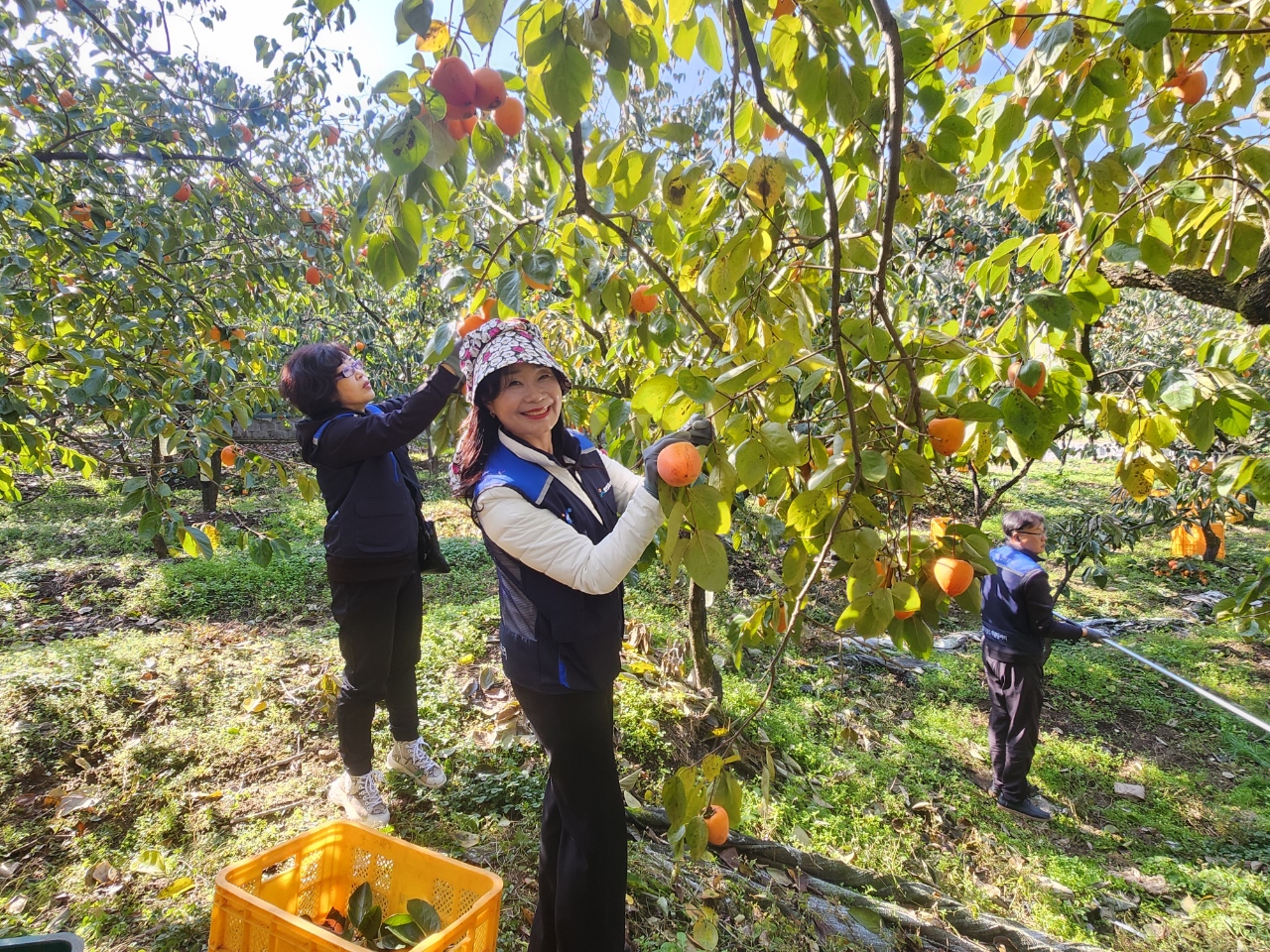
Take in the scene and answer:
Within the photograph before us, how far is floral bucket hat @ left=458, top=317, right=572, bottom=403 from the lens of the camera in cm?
146

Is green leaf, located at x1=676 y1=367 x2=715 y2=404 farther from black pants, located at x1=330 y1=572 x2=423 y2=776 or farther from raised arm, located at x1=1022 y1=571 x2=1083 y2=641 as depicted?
raised arm, located at x1=1022 y1=571 x2=1083 y2=641

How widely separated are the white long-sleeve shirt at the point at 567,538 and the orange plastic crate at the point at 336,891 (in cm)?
72

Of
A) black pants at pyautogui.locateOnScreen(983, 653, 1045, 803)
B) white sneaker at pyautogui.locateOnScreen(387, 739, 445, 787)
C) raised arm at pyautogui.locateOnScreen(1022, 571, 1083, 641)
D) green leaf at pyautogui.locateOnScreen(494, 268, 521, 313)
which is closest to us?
green leaf at pyautogui.locateOnScreen(494, 268, 521, 313)

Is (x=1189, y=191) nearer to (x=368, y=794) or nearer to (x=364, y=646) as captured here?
(x=364, y=646)

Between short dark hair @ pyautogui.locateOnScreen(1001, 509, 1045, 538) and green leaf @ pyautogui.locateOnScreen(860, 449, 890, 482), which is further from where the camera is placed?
short dark hair @ pyautogui.locateOnScreen(1001, 509, 1045, 538)

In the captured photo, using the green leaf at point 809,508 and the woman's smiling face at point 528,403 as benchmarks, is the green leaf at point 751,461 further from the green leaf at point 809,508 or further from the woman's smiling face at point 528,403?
the woman's smiling face at point 528,403

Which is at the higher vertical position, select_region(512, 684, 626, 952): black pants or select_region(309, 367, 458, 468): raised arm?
select_region(309, 367, 458, 468): raised arm

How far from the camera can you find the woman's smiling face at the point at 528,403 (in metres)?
1.51

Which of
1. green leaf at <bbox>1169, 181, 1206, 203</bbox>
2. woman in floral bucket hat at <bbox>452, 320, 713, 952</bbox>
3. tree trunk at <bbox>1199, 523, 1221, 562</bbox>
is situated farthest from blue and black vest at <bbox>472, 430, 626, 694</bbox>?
tree trunk at <bbox>1199, 523, 1221, 562</bbox>

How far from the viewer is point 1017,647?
340cm

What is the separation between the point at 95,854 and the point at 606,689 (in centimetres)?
195

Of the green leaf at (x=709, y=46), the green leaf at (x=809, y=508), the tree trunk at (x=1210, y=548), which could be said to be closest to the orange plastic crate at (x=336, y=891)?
the green leaf at (x=809, y=508)

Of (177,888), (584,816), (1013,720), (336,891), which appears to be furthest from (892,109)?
(1013,720)

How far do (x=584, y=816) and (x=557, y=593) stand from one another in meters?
0.51
